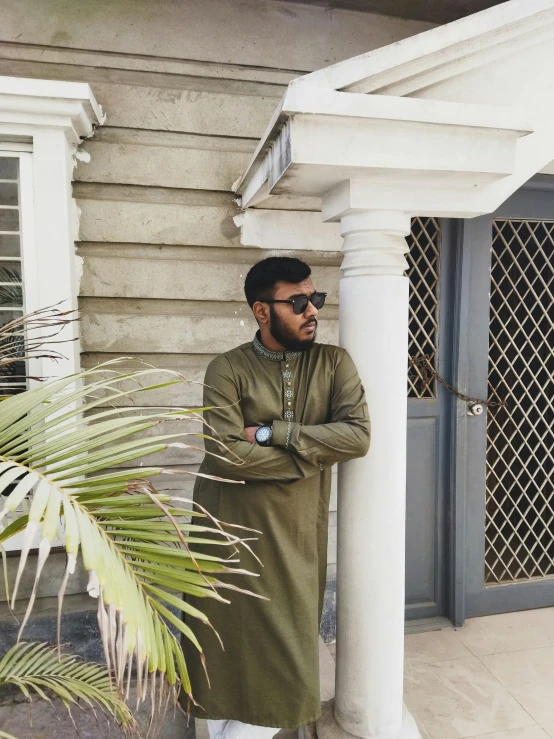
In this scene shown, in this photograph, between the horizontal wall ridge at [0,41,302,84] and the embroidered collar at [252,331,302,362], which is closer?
the embroidered collar at [252,331,302,362]

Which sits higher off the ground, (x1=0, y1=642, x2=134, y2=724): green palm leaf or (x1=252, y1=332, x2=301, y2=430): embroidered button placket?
(x1=252, y1=332, x2=301, y2=430): embroidered button placket

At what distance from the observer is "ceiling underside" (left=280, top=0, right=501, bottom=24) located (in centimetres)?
269

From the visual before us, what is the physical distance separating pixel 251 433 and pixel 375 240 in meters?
0.83

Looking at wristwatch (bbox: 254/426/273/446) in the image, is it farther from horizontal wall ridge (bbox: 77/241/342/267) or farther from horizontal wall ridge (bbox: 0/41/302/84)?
horizontal wall ridge (bbox: 0/41/302/84)

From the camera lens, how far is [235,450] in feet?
5.87

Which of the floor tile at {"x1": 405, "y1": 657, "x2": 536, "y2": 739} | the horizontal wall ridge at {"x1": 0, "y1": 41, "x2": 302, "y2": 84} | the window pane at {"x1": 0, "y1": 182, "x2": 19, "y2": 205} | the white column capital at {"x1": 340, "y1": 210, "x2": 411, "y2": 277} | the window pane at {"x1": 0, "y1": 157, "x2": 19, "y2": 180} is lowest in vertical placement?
the floor tile at {"x1": 405, "y1": 657, "x2": 536, "y2": 739}

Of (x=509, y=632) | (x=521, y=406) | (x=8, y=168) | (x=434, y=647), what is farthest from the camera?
(x=521, y=406)

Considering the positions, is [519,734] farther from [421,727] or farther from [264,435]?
[264,435]

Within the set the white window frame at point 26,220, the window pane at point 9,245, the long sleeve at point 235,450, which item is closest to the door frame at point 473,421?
the long sleeve at point 235,450

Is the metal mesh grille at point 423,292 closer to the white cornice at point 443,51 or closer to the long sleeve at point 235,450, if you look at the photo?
the white cornice at point 443,51

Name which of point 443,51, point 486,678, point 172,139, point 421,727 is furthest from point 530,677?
point 172,139

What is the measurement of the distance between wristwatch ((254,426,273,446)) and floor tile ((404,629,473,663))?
5.85 ft

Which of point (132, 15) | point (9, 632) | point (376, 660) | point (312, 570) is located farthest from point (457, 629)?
point (132, 15)

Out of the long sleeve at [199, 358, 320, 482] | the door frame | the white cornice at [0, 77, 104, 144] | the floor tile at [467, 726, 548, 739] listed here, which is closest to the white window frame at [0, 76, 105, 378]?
the white cornice at [0, 77, 104, 144]
